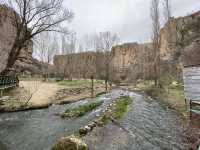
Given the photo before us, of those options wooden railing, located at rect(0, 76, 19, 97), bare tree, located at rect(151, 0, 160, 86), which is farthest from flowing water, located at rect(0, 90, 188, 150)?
bare tree, located at rect(151, 0, 160, 86)

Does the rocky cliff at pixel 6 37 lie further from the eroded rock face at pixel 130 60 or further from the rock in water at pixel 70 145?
the eroded rock face at pixel 130 60

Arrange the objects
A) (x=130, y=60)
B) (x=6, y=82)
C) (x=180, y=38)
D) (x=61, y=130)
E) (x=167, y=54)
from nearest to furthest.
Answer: (x=61, y=130) → (x=6, y=82) → (x=180, y=38) → (x=167, y=54) → (x=130, y=60)

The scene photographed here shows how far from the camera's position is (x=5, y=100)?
1424 centimetres

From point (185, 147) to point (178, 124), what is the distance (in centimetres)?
300

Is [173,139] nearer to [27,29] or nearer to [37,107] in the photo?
[37,107]

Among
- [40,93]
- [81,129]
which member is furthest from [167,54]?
[81,129]

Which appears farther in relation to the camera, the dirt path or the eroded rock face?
the eroded rock face

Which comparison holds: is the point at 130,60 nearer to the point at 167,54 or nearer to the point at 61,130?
the point at 167,54

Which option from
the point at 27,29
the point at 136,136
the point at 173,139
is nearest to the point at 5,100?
the point at 27,29

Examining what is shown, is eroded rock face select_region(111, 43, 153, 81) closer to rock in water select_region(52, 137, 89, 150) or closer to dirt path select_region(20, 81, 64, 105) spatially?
dirt path select_region(20, 81, 64, 105)

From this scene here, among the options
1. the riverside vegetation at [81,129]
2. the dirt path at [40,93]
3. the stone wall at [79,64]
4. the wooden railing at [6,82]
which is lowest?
the riverside vegetation at [81,129]

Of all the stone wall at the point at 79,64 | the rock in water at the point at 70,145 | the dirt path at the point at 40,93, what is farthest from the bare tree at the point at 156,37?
the stone wall at the point at 79,64

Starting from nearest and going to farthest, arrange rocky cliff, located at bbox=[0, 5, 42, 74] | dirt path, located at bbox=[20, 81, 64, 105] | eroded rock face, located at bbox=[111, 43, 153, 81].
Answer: dirt path, located at bbox=[20, 81, 64, 105] < rocky cliff, located at bbox=[0, 5, 42, 74] < eroded rock face, located at bbox=[111, 43, 153, 81]

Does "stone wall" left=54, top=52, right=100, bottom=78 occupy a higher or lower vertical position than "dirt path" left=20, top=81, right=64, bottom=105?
higher
